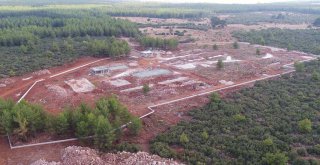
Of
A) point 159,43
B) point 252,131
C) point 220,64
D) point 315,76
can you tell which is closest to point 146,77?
point 220,64

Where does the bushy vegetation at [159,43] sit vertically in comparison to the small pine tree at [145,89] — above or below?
above

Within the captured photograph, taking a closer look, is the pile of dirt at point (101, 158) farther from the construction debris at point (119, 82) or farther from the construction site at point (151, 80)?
the construction debris at point (119, 82)

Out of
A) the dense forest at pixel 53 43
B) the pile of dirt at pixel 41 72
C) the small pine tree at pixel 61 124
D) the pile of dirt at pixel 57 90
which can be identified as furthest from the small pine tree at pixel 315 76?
the pile of dirt at pixel 41 72

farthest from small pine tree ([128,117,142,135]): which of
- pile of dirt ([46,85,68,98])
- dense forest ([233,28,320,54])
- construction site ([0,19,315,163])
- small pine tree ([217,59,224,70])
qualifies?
dense forest ([233,28,320,54])

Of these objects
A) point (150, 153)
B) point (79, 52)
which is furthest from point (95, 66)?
point (150, 153)

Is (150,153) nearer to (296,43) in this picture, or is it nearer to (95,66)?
(95,66)
